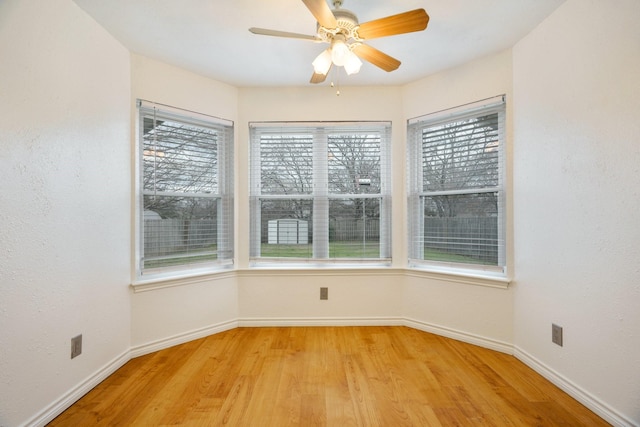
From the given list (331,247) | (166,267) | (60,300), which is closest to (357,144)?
(331,247)

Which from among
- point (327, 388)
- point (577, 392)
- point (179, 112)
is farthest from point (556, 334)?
point (179, 112)

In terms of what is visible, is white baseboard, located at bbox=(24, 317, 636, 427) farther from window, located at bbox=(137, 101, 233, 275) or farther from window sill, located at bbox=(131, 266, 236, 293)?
window, located at bbox=(137, 101, 233, 275)

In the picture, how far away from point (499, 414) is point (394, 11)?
251cm

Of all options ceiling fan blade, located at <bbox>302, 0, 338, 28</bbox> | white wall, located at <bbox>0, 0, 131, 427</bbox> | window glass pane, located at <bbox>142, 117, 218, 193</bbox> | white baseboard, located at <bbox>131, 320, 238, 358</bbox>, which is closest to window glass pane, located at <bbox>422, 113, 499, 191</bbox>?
ceiling fan blade, located at <bbox>302, 0, 338, 28</bbox>

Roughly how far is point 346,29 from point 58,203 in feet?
6.41

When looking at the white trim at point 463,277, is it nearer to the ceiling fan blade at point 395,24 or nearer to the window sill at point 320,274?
the window sill at point 320,274

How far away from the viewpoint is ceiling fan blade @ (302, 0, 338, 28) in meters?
1.38

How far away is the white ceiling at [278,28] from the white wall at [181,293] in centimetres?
13

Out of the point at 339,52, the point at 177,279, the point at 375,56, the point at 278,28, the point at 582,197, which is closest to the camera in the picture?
the point at 339,52

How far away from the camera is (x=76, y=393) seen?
1.83 metres

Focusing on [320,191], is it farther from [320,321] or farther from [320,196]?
[320,321]

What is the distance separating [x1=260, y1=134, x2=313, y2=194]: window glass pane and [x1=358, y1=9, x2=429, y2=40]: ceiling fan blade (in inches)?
59.5

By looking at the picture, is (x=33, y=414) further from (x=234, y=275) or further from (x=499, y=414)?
(x=499, y=414)

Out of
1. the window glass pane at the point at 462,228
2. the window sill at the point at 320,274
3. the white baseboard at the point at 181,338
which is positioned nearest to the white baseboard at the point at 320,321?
the white baseboard at the point at 181,338
